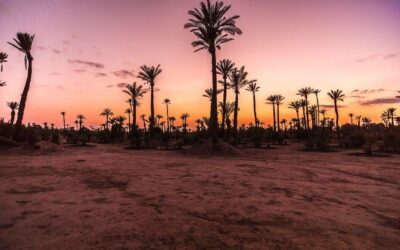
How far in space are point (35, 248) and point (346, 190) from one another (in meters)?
8.41

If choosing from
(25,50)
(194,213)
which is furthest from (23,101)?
(194,213)

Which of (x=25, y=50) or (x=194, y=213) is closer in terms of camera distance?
(x=194, y=213)

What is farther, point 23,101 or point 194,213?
point 23,101

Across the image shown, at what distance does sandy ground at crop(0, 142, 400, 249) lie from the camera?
4.39m

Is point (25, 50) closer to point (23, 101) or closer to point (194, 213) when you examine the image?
point (23, 101)

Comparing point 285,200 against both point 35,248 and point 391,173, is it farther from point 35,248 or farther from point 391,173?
point 391,173

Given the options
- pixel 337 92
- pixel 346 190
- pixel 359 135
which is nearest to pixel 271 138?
pixel 359 135

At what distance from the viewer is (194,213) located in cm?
570

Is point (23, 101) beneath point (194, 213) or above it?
above

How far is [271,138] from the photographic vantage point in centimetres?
4312

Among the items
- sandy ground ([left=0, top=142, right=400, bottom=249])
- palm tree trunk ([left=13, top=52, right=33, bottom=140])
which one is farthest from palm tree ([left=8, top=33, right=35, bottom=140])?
sandy ground ([left=0, top=142, right=400, bottom=249])

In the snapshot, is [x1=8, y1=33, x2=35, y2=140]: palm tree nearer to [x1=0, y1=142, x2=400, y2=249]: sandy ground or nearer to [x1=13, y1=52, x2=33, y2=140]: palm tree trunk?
[x1=13, y1=52, x2=33, y2=140]: palm tree trunk

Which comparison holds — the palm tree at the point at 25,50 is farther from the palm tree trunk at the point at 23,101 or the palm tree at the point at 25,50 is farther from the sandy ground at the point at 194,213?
the sandy ground at the point at 194,213

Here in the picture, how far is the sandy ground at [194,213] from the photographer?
173 inches
